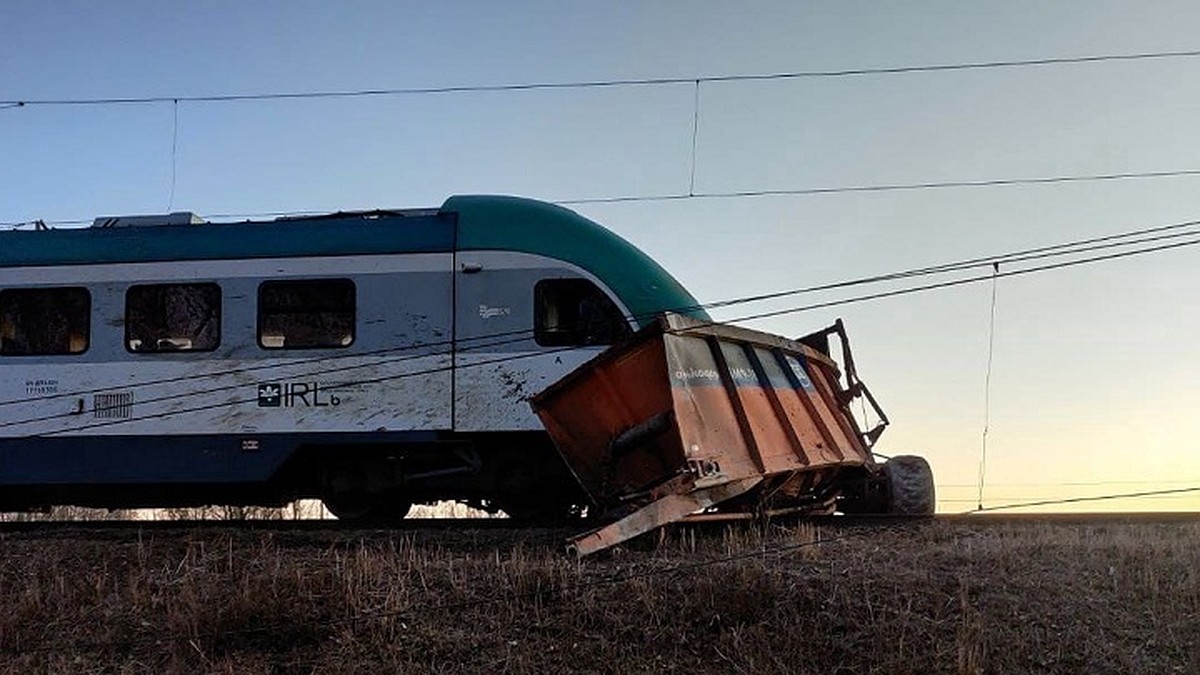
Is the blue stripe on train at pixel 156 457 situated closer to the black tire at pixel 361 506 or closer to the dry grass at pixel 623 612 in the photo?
the black tire at pixel 361 506

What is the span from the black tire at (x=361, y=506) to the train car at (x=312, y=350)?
0.06 ft

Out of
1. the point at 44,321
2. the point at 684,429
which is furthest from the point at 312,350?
the point at 684,429

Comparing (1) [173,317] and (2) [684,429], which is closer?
(2) [684,429]

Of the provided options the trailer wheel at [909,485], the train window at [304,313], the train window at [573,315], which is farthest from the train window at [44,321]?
the trailer wheel at [909,485]

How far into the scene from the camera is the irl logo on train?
504 inches

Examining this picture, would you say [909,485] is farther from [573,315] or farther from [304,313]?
[304,313]

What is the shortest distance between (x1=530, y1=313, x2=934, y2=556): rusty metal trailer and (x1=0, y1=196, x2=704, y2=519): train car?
5.07 feet

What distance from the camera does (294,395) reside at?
12.9 meters

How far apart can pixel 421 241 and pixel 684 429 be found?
418 centimetres

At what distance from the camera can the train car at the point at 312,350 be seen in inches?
496

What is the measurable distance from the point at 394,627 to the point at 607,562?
6.24ft

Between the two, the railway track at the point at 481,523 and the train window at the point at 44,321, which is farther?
the train window at the point at 44,321

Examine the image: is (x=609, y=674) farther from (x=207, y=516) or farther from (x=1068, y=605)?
(x=207, y=516)

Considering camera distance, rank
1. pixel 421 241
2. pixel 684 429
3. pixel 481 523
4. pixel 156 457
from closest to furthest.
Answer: pixel 684 429
pixel 481 523
pixel 421 241
pixel 156 457
